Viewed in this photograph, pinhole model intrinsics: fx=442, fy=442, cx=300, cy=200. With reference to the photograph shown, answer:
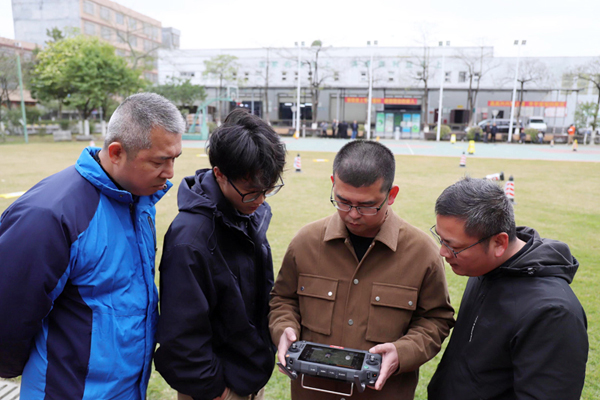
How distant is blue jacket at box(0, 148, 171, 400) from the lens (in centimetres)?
171

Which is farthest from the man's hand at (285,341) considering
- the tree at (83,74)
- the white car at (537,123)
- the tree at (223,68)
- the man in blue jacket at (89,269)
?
the tree at (223,68)

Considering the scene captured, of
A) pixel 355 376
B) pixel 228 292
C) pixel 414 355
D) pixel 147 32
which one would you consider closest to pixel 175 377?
pixel 228 292

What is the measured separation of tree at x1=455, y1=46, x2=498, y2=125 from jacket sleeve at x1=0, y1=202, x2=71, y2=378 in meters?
48.5

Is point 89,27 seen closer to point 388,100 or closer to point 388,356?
point 388,100

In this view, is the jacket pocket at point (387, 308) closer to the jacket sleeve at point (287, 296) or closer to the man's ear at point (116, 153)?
the jacket sleeve at point (287, 296)

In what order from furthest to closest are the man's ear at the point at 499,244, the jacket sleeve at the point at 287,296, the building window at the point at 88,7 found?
the building window at the point at 88,7, the jacket sleeve at the point at 287,296, the man's ear at the point at 499,244

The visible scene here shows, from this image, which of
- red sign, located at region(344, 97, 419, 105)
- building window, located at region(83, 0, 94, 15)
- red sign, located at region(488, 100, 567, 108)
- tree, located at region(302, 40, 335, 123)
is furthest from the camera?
building window, located at region(83, 0, 94, 15)

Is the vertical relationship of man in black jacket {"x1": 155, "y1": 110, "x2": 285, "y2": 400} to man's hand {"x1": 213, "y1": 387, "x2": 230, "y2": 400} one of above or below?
above

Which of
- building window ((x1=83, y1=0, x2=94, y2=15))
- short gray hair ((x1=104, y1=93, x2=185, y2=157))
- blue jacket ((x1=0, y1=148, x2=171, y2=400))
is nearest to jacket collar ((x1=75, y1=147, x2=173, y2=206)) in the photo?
blue jacket ((x1=0, y1=148, x2=171, y2=400))

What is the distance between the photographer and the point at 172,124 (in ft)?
6.68

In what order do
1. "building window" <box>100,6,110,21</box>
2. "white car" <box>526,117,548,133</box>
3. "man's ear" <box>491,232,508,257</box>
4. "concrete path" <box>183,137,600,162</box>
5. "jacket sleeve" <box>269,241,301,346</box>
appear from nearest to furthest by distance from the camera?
"man's ear" <box>491,232,508,257</box> → "jacket sleeve" <box>269,241,301,346</box> → "concrete path" <box>183,137,600,162</box> → "white car" <box>526,117,548,133</box> → "building window" <box>100,6,110,21</box>

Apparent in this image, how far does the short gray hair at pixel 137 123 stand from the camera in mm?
1966

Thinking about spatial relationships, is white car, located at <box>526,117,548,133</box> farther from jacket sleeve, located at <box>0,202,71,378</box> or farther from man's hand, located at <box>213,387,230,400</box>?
jacket sleeve, located at <box>0,202,71,378</box>

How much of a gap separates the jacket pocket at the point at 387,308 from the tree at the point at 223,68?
160 ft
